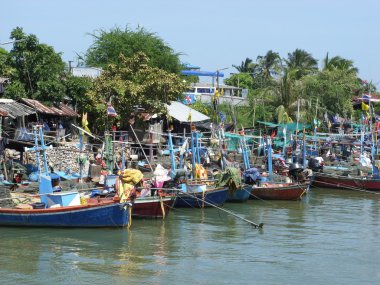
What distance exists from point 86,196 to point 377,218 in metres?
10.4

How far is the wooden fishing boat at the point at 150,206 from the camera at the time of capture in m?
21.9

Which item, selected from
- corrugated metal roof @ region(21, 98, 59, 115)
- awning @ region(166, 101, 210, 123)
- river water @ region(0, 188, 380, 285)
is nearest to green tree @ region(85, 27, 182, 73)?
awning @ region(166, 101, 210, 123)

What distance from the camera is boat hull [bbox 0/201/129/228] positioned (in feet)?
64.9

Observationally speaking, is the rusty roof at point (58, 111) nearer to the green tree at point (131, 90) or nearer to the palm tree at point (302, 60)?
the green tree at point (131, 90)

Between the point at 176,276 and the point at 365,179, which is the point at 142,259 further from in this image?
the point at 365,179

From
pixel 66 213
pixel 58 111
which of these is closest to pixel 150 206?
pixel 66 213

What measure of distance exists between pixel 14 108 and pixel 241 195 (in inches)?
383

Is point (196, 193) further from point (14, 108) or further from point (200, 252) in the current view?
point (14, 108)

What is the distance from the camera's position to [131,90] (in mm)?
34094

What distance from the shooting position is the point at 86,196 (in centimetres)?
2258

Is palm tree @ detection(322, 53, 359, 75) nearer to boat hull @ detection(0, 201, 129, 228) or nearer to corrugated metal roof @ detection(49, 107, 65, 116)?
corrugated metal roof @ detection(49, 107, 65, 116)

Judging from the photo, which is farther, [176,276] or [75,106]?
[75,106]

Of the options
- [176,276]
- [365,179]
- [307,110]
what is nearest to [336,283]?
[176,276]

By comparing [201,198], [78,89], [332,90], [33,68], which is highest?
[332,90]
